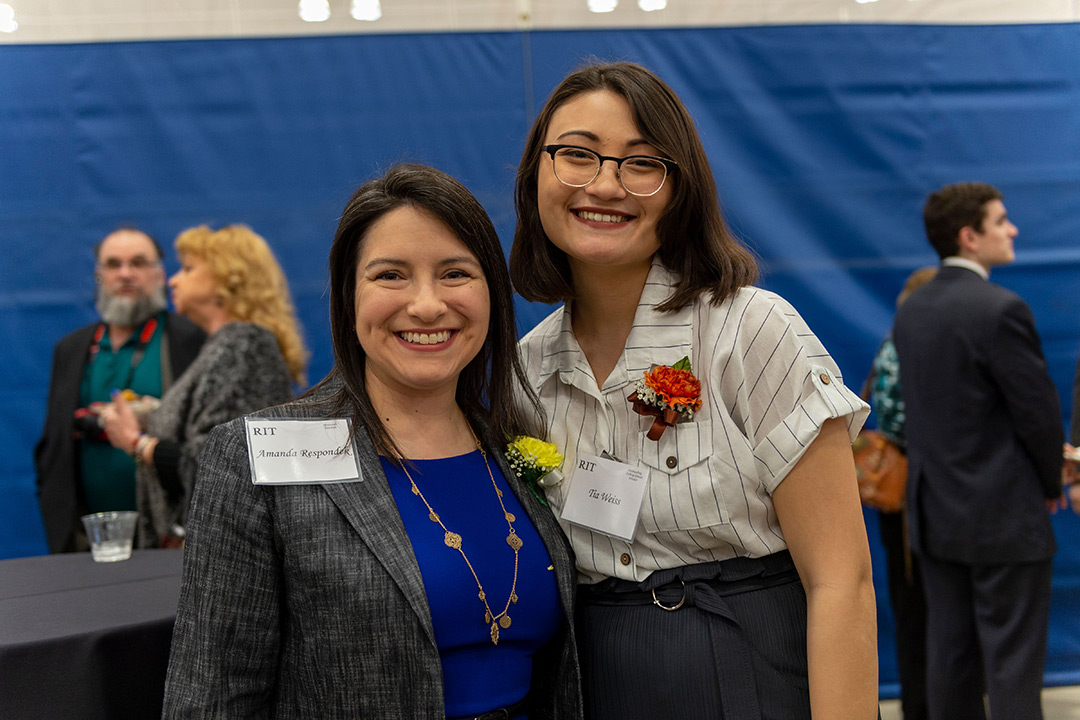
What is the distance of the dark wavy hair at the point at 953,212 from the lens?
3842 millimetres

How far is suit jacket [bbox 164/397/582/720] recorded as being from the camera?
1.41 metres

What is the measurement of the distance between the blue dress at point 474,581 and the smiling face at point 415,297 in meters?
0.18

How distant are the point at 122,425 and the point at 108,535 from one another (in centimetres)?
98

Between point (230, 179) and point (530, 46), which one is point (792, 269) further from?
point (230, 179)

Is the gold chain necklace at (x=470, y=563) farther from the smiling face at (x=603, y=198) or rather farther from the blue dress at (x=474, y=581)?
the smiling face at (x=603, y=198)

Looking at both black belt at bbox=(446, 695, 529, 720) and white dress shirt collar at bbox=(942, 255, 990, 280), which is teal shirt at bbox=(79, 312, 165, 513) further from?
white dress shirt collar at bbox=(942, 255, 990, 280)

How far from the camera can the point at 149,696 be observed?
186 centimetres

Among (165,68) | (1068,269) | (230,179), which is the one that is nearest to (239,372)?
(230,179)

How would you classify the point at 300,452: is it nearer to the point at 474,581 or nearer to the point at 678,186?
the point at 474,581

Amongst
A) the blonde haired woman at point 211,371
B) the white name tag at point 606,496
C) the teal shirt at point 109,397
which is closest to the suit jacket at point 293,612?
the white name tag at point 606,496

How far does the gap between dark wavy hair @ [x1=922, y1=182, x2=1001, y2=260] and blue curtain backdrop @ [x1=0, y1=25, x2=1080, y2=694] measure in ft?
0.88

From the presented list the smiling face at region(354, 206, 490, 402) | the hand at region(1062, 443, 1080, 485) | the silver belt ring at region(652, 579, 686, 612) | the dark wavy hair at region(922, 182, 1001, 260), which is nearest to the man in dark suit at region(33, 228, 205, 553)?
the smiling face at region(354, 206, 490, 402)

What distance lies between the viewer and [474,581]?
4.99ft

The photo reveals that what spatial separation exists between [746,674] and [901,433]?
2819 millimetres
